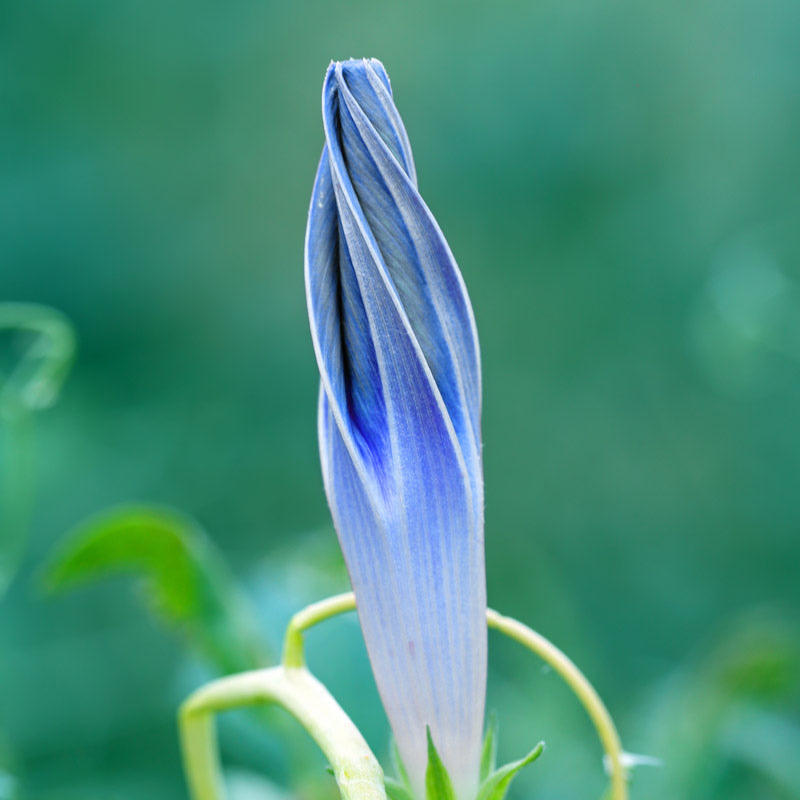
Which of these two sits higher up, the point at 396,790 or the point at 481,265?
the point at 481,265

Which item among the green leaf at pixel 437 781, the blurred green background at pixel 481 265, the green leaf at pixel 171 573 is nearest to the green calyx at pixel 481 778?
the green leaf at pixel 437 781

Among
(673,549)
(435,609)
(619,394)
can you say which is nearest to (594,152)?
(619,394)

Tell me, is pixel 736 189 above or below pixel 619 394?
above

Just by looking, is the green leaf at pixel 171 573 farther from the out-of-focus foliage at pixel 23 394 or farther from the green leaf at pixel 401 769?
the green leaf at pixel 401 769

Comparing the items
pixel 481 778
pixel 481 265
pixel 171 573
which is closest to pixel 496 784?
pixel 481 778

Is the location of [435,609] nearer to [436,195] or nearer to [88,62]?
[436,195]

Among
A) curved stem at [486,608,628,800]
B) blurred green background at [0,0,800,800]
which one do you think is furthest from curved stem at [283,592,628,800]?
blurred green background at [0,0,800,800]

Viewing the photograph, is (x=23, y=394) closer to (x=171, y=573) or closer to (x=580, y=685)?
(x=171, y=573)
